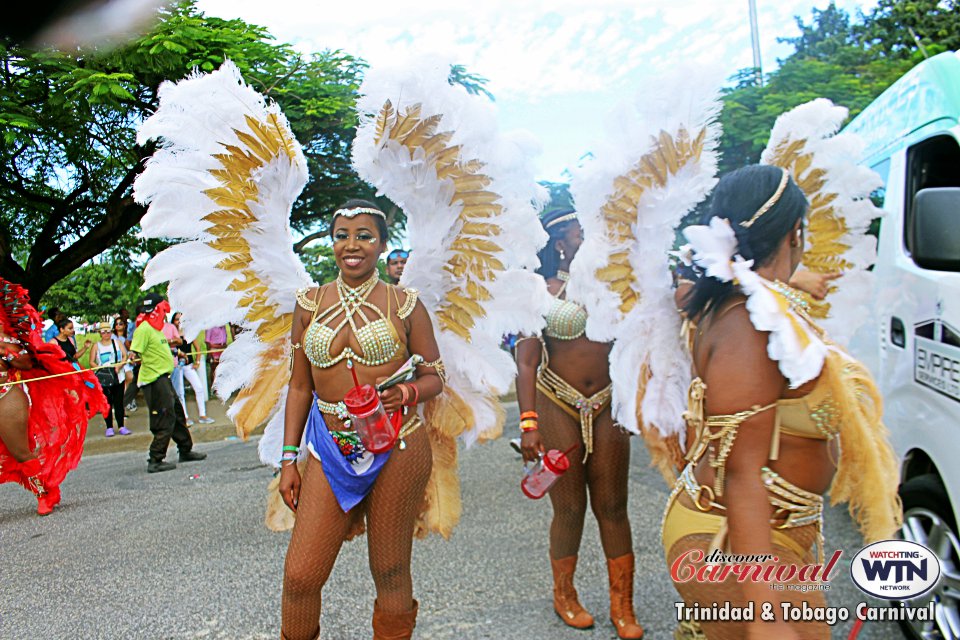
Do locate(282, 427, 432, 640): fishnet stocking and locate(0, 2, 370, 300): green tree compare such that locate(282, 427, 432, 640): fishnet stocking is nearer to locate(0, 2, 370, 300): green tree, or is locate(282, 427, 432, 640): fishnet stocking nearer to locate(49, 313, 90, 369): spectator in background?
locate(49, 313, 90, 369): spectator in background

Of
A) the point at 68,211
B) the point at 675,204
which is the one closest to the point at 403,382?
the point at 675,204

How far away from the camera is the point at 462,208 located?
2.86 meters

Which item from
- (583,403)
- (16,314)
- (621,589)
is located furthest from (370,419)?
(16,314)

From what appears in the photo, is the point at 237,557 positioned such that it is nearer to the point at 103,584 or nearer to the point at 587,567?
the point at 103,584

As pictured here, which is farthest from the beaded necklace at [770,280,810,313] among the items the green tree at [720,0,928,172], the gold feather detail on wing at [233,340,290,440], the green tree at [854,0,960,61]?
the green tree at [854,0,960,61]

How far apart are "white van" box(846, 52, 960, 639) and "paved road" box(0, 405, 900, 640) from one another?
0.64m

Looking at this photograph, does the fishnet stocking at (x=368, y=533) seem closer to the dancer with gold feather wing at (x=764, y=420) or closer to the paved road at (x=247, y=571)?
the paved road at (x=247, y=571)

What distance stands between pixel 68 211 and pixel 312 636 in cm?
1271

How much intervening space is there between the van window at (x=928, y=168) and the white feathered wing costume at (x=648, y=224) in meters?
1.56

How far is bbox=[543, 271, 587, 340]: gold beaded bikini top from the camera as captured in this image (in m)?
3.25

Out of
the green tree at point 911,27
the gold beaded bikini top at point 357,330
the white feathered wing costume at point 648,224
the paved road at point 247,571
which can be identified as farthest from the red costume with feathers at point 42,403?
the green tree at point 911,27

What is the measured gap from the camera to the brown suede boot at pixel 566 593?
10.7ft

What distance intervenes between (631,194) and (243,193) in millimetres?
1539

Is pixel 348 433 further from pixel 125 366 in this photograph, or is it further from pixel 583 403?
pixel 125 366
